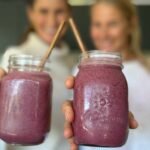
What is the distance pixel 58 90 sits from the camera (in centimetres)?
87

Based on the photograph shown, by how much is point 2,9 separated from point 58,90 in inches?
21.2

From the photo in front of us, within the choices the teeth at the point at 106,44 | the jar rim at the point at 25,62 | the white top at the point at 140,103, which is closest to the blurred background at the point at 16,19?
the teeth at the point at 106,44

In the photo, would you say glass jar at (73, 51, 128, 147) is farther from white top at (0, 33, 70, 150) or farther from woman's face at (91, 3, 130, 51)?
woman's face at (91, 3, 130, 51)

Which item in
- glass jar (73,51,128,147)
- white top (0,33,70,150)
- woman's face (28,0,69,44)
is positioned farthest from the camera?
woman's face (28,0,69,44)

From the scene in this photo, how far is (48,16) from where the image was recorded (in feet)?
3.14

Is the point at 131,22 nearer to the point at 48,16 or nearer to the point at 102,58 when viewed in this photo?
the point at 48,16

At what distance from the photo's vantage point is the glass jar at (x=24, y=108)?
0.54 meters

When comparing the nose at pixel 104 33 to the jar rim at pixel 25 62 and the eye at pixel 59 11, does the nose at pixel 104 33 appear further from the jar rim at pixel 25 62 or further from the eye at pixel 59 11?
the jar rim at pixel 25 62

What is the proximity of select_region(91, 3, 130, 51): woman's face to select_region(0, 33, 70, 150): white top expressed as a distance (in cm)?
10

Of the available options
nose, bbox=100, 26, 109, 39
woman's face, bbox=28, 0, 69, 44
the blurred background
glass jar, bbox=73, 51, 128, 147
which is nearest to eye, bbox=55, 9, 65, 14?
woman's face, bbox=28, 0, 69, 44

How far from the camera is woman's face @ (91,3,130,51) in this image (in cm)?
98

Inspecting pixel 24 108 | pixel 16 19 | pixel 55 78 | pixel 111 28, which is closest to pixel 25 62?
pixel 24 108

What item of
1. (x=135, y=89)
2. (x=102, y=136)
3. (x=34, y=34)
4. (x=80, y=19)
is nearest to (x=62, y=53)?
(x=34, y=34)

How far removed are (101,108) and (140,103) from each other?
36cm
